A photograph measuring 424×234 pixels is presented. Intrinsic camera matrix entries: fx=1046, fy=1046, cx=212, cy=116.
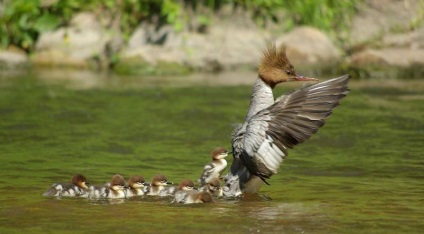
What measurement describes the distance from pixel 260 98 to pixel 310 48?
1087 centimetres

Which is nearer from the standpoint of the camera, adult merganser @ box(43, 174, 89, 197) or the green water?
the green water

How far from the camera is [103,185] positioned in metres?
9.12

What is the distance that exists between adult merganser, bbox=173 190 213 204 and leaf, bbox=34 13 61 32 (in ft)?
44.5

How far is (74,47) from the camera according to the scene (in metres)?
21.5

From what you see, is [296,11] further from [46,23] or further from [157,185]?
[157,185]

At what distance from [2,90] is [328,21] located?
7.61 m

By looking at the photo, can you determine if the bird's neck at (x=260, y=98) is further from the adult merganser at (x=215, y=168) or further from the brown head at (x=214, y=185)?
the brown head at (x=214, y=185)

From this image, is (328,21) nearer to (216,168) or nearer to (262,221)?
(216,168)

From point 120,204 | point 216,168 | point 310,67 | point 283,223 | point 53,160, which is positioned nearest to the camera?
point 283,223

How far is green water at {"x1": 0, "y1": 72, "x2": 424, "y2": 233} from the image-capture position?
7.87 meters

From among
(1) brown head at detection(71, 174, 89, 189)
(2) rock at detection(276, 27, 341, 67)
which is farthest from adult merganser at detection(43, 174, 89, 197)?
(2) rock at detection(276, 27, 341, 67)

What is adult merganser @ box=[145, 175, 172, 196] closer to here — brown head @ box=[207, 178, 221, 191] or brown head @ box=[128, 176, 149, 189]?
brown head @ box=[128, 176, 149, 189]

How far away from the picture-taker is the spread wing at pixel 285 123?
342 inches

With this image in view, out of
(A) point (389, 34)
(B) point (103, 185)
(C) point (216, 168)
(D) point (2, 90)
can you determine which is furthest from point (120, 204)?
(A) point (389, 34)
